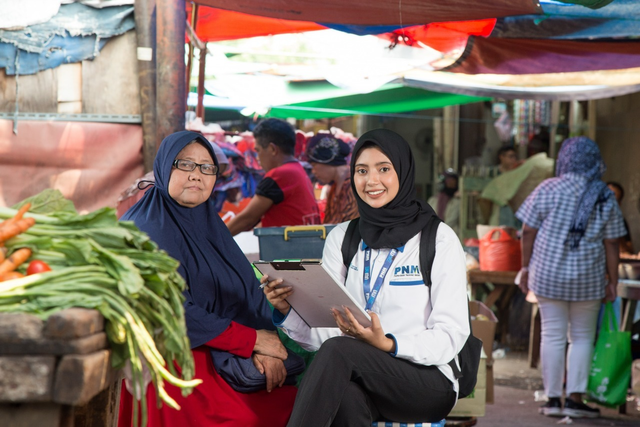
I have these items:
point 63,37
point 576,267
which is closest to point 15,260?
point 63,37

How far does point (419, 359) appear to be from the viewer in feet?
8.86

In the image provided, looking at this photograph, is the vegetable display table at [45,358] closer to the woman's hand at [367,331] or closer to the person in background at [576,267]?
the woman's hand at [367,331]

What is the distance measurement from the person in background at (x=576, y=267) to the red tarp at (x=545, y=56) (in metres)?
0.67

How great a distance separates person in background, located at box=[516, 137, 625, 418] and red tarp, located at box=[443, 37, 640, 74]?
67cm

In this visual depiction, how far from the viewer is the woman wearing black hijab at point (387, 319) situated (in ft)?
8.66

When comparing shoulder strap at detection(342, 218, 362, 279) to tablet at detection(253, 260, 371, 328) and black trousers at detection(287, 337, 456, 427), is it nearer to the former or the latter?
tablet at detection(253, 260, 371, 328)

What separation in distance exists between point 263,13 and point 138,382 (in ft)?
9.77

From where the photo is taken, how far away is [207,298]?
119 inches

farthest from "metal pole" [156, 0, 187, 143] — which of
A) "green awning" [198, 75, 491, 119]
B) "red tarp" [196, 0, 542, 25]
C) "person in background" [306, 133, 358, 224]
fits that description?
"green awning" [198, 75, 491, 119]

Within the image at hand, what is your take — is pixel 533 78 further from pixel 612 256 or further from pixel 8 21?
pixel 8 21

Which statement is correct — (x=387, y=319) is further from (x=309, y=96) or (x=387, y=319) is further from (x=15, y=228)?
(x=309, y=96)

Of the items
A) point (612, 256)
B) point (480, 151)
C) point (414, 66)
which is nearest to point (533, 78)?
point (414, 66)

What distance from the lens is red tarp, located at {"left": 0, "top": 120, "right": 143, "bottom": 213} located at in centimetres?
379

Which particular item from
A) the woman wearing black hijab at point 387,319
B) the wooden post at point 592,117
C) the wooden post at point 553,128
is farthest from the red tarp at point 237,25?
the wooden post at point 553,128
